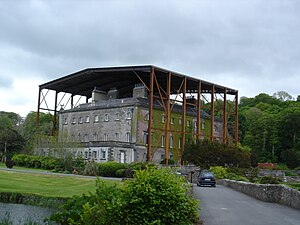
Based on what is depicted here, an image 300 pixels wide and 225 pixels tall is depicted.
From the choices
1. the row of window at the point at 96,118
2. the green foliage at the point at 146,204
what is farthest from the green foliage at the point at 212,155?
the green foliage at the point at 146,204

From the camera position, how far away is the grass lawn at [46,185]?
27.7 metres

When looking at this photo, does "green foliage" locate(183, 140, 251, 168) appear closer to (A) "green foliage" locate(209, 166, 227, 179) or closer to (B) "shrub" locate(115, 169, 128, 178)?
(A) "green foliage" locate(209, 166, 227, 179)

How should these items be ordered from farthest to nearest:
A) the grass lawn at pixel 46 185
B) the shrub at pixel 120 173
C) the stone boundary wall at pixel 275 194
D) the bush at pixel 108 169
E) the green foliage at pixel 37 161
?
the green foliage at pixel 37 161
the bush at pixel 108 169
the shrub at pixel 120 173
the grass lawn at pixel 46 185
the stone boundary wall at pixel 275 194

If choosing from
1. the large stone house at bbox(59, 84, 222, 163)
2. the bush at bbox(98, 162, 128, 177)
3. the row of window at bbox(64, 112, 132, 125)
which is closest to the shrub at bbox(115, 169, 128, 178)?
the bush at bbox(98, 162, 128, 177)

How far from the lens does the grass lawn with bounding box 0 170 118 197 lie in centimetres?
2773

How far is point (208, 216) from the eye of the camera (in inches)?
535

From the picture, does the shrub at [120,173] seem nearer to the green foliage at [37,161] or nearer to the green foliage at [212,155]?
the green foliage at [212,155]

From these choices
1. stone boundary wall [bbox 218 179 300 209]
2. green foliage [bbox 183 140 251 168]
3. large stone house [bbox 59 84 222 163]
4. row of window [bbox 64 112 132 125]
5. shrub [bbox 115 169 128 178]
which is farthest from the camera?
row of window [bbox 64 112 132 125]

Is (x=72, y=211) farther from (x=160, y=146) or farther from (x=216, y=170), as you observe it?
(x=160, y=146)

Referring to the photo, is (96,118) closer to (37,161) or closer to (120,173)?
(37,161)

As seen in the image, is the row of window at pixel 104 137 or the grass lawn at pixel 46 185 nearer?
the grass lawn at pixel 46 185

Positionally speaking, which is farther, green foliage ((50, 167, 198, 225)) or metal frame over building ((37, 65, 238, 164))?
metal frame over building ((37, 65, 238, 164))

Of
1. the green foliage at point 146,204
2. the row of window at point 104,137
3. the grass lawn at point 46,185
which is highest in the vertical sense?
the row of window at point 104,137

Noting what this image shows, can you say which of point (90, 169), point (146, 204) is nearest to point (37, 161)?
point (90, 169)
